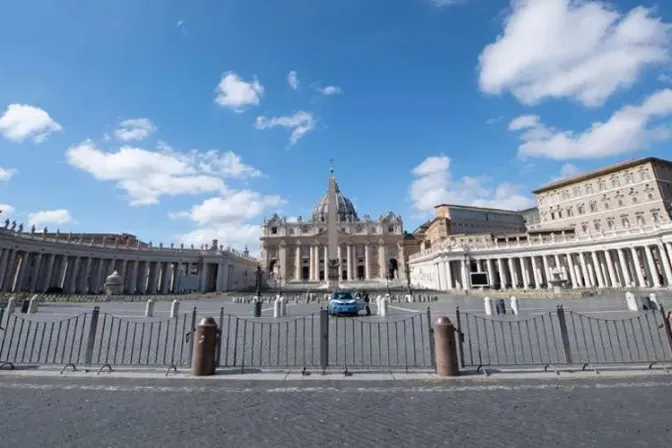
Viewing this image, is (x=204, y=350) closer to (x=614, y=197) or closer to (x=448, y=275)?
(x=448, y=275)

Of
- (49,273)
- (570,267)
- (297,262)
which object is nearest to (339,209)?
(297,262)

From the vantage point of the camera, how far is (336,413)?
4965mm

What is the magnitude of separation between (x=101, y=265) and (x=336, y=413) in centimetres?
7003

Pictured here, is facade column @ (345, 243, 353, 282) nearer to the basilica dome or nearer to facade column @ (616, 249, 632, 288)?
the basilica dome

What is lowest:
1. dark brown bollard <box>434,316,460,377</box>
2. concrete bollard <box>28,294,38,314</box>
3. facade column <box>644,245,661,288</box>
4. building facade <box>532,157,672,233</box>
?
dark brown bollard <box>434,316,460,377</box>

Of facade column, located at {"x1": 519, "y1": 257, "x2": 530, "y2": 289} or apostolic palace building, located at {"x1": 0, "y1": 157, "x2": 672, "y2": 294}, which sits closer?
apostolic palace building, located at {"x1": 0, "y1": 157, "x2": 672, "y2": 294}

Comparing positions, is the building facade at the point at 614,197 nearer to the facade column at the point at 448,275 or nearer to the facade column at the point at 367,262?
the facade column at the point at 448,275

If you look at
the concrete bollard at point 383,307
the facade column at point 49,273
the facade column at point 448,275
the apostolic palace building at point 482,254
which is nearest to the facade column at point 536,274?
the apostolic palace building at point 482,254

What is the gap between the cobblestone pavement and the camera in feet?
13.2

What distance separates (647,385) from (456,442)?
15.7ft

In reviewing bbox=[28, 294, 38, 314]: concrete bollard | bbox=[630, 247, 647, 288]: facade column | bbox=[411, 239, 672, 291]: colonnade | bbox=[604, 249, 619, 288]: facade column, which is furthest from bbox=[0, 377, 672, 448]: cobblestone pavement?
bbox=[604, 249, 619, 288]: facade column

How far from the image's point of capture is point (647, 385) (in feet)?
19.7

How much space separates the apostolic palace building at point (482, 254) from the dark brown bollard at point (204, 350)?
35229 mm

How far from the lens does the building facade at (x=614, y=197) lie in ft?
160
